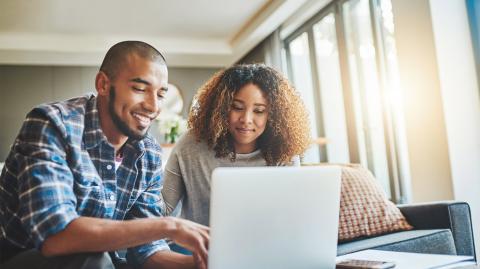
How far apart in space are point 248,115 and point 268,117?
125 mm

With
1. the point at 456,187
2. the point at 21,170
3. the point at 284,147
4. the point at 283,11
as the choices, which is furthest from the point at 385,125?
the point at 21,170

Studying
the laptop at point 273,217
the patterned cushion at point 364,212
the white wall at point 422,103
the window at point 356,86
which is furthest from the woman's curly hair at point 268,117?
the window at point 356,86

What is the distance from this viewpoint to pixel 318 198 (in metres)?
0.94

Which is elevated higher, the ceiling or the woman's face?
the ceiling

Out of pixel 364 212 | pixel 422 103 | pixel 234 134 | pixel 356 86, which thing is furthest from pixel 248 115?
pixel 356 86

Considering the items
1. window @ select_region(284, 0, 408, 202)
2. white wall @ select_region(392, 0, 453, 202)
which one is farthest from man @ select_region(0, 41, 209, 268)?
window @ select_region(284, 0, 408, 202)

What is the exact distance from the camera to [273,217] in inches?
35.3

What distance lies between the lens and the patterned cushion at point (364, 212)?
76.8 inches

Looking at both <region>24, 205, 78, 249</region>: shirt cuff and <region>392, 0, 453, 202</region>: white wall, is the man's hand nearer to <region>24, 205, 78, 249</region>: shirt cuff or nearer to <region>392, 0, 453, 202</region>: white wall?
<region>24, 205, 78, 249</region>: shirt cuff

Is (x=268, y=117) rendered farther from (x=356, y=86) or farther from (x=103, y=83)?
(x=356, y=86)

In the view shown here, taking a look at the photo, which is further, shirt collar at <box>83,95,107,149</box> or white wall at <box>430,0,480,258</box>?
white wall at <box>430,0,480,258</box>

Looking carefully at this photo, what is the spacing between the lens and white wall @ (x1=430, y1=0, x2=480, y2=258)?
2.49 metres

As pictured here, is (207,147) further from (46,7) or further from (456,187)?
(46,7)

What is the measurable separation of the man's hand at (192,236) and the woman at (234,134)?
708 mm
